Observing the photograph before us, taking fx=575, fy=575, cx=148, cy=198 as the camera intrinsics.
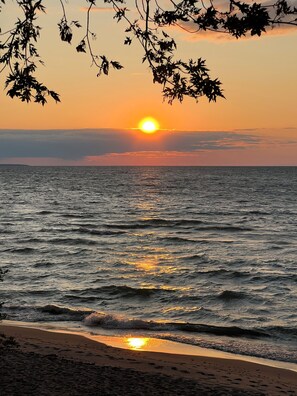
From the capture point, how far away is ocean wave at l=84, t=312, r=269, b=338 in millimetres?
15961

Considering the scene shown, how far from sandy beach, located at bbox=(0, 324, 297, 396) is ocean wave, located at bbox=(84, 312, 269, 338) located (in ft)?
9.23

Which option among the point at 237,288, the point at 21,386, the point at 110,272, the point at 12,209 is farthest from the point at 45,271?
the point at 12,209

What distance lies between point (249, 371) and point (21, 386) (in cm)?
507

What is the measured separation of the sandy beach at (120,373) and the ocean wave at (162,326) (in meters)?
2.81

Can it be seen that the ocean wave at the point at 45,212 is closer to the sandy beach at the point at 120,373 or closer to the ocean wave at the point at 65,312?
the ocean wave at the point at 65,312

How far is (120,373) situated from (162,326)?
630 cm

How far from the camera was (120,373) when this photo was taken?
33.5 feet

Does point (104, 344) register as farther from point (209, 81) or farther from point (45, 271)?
point (45, 271)

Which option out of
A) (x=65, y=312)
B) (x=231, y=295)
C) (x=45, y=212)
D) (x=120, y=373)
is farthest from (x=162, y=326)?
(x=45, y=212)

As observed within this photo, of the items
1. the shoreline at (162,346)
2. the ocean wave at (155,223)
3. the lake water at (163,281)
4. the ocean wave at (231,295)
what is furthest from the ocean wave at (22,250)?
the shoreline at (162,346)

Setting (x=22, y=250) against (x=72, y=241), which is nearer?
(x=22, y=250)

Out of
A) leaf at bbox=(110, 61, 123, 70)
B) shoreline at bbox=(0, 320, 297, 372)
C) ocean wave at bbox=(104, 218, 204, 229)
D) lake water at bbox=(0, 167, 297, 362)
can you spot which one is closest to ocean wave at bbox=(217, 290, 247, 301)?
lake water at bbox=(0, 167, 297, 362)

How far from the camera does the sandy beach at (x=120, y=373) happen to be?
9.20 metres

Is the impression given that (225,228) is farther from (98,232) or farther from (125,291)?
(125,291)
